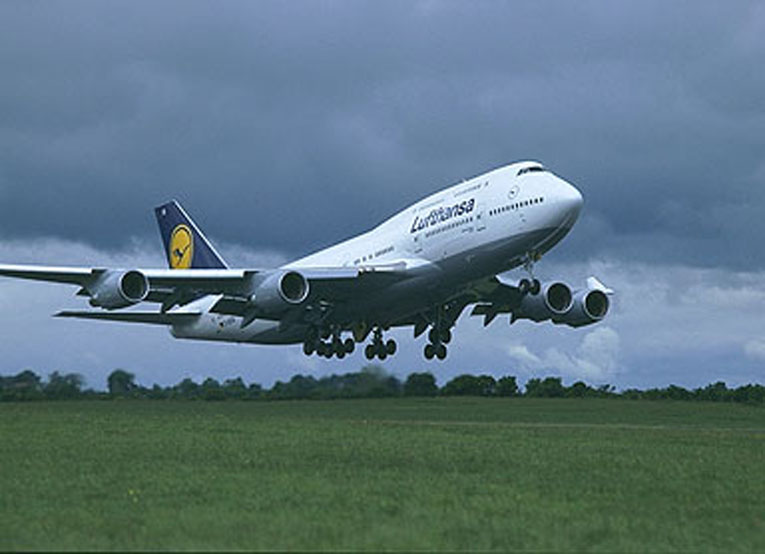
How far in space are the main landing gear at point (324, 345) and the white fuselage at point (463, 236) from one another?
4.93ft

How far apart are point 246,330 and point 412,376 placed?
10505 mm

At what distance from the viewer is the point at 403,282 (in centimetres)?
5006

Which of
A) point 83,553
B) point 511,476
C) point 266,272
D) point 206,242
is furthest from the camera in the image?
point 206,242

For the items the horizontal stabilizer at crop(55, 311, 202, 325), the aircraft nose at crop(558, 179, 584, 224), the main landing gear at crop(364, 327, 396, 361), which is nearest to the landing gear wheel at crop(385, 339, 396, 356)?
the main landing gear at crop(364, 327, 396, 361)

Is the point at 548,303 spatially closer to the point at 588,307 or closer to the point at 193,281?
the point at 588,307

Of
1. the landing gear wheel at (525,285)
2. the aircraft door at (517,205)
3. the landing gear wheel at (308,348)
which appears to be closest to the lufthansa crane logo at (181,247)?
the landing gear wheel at (308,348)

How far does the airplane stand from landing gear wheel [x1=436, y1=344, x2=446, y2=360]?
0.05m

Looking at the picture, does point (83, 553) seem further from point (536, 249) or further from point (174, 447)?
point (536, 249)

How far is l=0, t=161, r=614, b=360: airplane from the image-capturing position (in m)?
46.2

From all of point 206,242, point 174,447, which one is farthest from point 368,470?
point 206,242

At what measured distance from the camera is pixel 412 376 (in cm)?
5438

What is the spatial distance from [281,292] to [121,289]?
6.51 m

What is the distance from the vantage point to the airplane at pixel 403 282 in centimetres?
4616

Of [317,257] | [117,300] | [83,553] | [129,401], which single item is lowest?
[83,553]
